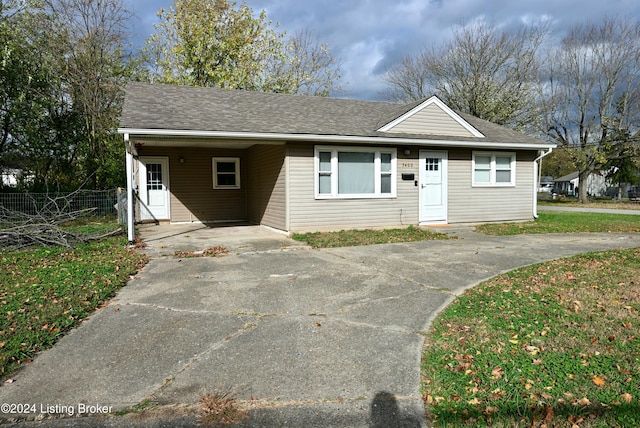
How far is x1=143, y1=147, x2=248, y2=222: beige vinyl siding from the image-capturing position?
13867 mm

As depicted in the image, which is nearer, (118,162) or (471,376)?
(471,376)

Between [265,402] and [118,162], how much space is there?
17.4 metres

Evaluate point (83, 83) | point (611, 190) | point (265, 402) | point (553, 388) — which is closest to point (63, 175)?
point (83, 83)

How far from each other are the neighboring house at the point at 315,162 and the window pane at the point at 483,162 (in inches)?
2.4

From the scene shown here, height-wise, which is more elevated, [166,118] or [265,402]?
[166,118]

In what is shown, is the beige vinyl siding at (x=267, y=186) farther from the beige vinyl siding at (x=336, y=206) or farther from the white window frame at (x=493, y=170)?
the white window frame at (x=493, y=170)

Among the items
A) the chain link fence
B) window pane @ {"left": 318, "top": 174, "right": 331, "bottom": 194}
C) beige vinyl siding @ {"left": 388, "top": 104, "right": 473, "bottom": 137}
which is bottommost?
the chain link fence

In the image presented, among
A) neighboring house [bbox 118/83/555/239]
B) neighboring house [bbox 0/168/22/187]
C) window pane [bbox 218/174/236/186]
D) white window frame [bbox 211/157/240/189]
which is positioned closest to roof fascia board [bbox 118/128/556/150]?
neighboring house [bbox 118/83/555/239]

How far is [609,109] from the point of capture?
28.8 meters

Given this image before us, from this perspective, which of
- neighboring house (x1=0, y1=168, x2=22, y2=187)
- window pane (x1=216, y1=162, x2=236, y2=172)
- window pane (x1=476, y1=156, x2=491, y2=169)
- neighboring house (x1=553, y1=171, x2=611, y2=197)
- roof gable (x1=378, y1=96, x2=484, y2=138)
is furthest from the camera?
neighboring house (x1=553, y1=171, x2=611, y2=197)

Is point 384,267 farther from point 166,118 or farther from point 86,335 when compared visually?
point 166,118

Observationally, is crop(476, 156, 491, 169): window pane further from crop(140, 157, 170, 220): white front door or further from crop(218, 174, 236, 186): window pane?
crop(140, 157, 170, 220): white front door

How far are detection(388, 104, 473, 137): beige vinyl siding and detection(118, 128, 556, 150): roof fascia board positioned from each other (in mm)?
570

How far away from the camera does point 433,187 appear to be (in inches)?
498
